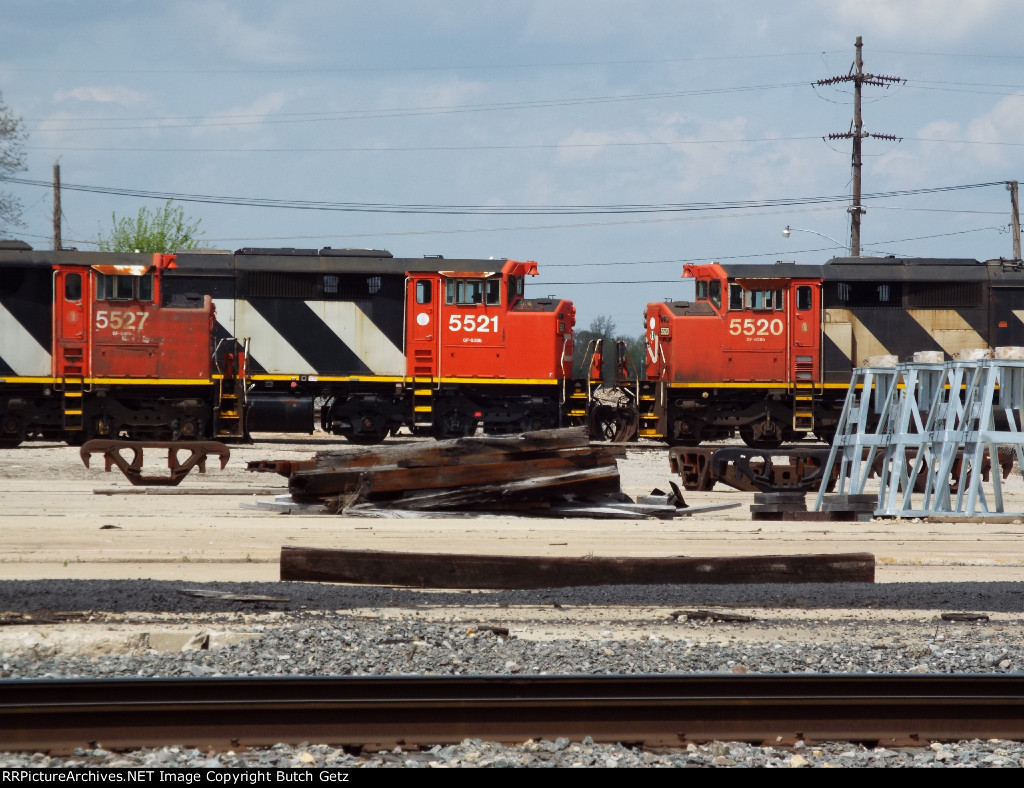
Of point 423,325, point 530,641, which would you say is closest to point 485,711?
point 530,641

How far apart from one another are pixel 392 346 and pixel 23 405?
724cm

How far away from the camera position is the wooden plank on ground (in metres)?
8.11

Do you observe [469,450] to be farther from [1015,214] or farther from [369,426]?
[1015,214]

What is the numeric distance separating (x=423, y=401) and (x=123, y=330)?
238 inches

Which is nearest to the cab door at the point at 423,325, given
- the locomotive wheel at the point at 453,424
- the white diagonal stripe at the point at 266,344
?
the locomotive wheel at the point at 453,424

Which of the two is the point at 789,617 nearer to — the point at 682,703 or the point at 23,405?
the point at 682,703

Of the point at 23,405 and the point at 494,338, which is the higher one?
the point at 494,338

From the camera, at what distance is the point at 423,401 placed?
77.3 ft

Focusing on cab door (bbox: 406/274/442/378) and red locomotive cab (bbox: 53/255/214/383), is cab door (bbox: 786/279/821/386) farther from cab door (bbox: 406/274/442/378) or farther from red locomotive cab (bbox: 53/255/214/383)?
red locomotive cab (bbox: 53/255/214/383)

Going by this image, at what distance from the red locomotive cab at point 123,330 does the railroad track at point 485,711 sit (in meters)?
18.0

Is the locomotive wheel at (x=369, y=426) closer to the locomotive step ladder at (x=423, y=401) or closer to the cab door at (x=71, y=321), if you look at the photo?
the locomotive step ladder at (x=423, y=401)

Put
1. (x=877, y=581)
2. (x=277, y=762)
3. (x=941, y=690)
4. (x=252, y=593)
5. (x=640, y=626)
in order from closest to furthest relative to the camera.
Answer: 1. (x=277, y=762)
2. (x=941, y=690)
3. (x=640, y=626)
4. (x=252, y=593)
5. (x=877, y=581)

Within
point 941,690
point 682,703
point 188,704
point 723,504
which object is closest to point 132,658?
point 188,704

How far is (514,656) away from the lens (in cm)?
589
